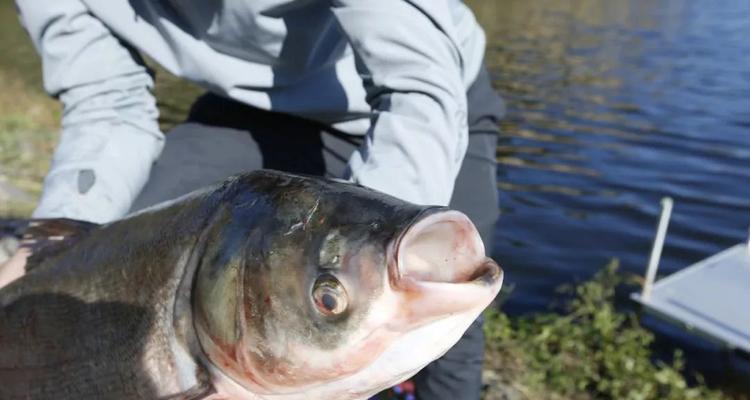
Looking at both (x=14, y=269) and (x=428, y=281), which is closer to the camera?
Result: (x=428, y=281)


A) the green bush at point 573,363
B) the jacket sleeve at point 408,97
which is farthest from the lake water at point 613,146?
the jacket sleeve at point 408,97

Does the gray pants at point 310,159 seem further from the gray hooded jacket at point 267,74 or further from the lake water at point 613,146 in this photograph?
the lake water at point 613,146

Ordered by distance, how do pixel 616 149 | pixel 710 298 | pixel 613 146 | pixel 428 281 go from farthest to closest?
pixel 613 146
pixel 616 149
pixel 710 298
pixel 428 281

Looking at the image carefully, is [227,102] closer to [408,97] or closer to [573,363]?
[408,97]

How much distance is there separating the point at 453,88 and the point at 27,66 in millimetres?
16655

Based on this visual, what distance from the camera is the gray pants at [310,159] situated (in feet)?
8.63

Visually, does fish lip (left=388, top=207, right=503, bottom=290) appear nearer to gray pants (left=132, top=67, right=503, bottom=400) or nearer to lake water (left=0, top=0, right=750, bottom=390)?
gray pants (left=132, top=67, right=503, bottom=400)

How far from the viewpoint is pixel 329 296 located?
4.60 feet

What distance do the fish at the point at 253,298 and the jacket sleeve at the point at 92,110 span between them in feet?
2.14

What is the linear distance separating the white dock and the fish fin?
4.23 m

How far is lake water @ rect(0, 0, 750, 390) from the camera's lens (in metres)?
7.95

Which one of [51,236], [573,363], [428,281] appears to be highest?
[428,281]

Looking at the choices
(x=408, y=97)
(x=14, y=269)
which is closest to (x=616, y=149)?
(x=408, y=97)

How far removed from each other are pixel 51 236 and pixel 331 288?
101cm
